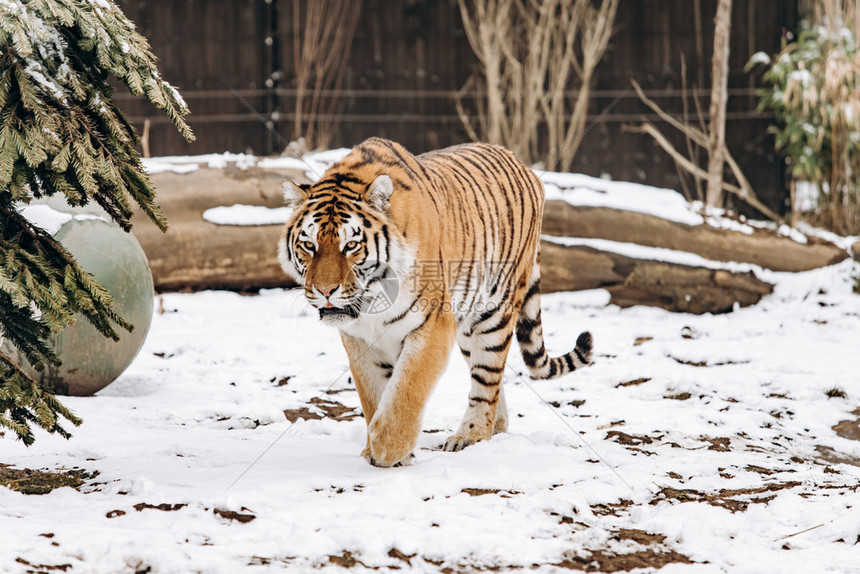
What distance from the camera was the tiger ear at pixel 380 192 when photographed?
3.39m

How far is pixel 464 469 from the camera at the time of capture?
351cm

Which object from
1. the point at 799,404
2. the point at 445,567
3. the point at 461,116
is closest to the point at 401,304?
the point at 445,567

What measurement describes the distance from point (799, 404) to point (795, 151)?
4996 mm

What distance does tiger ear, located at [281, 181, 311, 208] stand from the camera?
350 cm

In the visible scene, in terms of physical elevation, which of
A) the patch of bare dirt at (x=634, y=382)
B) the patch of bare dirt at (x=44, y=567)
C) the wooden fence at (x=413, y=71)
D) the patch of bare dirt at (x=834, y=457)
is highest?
the wooden fence at (x=413, y=71)

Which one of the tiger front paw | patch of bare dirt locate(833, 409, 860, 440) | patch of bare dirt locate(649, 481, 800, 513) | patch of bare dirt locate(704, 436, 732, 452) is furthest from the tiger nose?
patch of bare dirt locate(833, 409, 860, 440)

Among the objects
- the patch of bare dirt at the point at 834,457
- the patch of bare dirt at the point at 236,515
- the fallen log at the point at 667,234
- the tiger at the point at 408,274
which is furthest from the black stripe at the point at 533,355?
the fallen log at the point at 667,234

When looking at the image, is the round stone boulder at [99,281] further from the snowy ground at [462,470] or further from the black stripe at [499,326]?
the black stripe at [499,326]

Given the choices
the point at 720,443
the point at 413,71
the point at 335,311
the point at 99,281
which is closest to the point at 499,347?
the point at 335,311

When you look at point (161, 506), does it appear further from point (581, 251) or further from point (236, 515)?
point (581, 251)

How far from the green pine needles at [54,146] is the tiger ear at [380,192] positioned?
2.23 ft

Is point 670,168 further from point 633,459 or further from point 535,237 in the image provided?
point 633,459

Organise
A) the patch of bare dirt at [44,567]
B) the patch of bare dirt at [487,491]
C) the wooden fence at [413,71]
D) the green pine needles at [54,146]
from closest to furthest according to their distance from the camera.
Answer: the patch of bare dirt at [44,567] → the green pine needles at [54,146] → the patch of bare dirt at [487,491] → the wooden fence at [413,71]

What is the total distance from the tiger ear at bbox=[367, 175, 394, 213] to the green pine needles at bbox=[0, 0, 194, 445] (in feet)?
2.23
